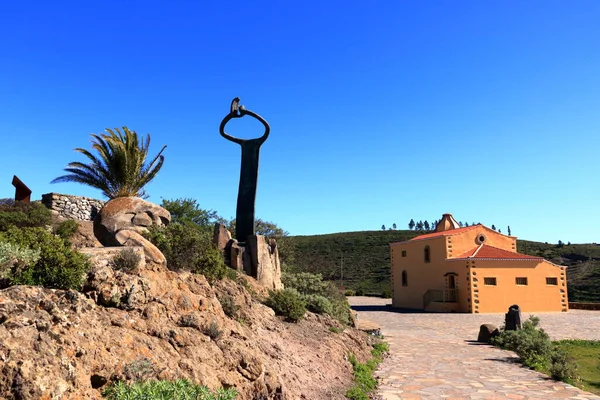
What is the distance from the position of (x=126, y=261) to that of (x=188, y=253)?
7.64 ft

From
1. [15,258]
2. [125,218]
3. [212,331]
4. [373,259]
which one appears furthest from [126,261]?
[373,259]

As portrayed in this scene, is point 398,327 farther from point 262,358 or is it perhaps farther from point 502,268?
point 262,358

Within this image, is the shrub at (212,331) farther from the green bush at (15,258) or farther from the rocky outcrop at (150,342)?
the green bush at (15,258)

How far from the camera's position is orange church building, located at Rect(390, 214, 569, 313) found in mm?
26344

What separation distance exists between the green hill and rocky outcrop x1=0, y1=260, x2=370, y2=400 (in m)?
31.7

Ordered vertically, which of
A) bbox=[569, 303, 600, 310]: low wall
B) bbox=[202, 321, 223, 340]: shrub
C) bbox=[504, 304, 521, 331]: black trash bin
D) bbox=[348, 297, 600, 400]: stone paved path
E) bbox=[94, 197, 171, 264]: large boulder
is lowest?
bbox=[569, 303, 600, 310]: low wall

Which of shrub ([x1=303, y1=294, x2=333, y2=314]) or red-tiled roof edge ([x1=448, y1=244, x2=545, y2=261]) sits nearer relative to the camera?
shrub ([x1=303, y1=294, x2=333, y2=314])

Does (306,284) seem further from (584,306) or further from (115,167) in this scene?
(584,306)

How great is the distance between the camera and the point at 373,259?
5747cm

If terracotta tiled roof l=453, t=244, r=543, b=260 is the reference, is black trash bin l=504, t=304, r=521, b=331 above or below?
below

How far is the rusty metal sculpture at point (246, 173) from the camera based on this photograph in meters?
13.2

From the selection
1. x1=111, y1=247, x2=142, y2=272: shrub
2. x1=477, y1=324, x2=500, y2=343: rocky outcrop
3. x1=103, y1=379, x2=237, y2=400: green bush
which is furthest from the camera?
x1=477, y1=324, x2=500, y2=343: rocky outcrop

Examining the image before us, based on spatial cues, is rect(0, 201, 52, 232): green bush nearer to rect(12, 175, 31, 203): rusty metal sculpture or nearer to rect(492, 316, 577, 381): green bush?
rect(12, 175, 31, 203): rusty metal sculpture

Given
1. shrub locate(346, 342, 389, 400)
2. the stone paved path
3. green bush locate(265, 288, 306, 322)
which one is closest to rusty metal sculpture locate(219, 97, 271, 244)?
green bush locate(265, 288, 306, 322)
